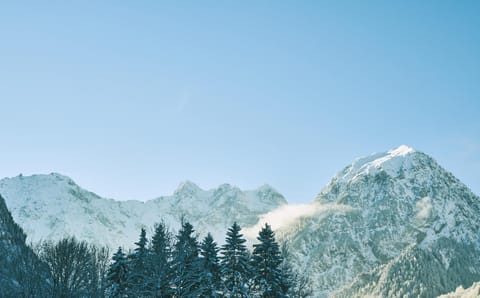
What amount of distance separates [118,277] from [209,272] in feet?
33.9

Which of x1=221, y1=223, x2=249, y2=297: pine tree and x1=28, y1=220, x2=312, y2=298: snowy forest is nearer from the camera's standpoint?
x1=28, y1=220, x2=312, y2=298: snowy forest

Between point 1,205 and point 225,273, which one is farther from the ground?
point 1,205

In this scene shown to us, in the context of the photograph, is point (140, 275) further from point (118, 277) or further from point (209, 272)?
point (209, 272)

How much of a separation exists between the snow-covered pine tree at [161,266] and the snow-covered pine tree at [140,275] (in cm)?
79

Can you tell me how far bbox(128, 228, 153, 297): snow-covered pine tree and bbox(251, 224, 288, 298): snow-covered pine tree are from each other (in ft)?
33.0

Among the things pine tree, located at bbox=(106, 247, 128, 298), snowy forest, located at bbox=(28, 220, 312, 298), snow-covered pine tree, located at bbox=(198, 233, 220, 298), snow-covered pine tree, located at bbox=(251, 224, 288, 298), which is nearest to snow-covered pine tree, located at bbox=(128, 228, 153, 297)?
snowy forest, located at bbox=(28, 220, 312, 298)

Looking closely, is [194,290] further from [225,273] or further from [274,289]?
[274,289]

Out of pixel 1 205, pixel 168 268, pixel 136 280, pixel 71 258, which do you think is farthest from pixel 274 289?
pixel 1 205

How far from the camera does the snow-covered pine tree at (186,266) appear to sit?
45.4m

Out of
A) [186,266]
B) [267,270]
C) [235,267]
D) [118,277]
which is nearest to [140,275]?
[118,277]

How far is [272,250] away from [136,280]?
559 inches

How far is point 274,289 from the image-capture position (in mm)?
46000

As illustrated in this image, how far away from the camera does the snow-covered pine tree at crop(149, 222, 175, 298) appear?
4534cm

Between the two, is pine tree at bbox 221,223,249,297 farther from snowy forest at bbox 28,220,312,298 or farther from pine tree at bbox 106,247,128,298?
pine tree at bbox 106,247,128,298
